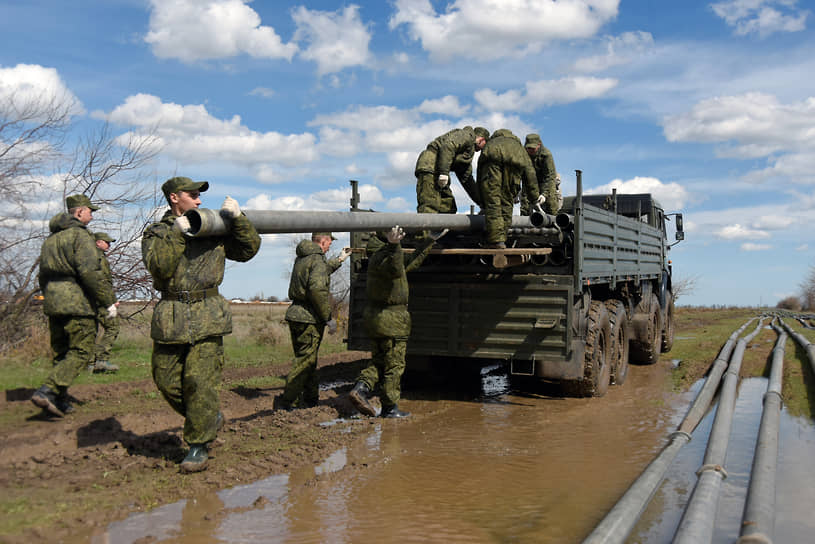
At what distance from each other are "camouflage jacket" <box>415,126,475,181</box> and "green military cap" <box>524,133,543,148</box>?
903 millimetres

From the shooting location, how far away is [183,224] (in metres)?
4.05

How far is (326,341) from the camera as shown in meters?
15.0

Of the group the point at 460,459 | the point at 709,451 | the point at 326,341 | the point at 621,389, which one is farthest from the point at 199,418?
the point at 326,341

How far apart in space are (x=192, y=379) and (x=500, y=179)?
3.79 metres

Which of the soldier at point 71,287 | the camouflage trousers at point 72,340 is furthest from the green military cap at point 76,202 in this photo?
the camouflage trousers at point 72,340

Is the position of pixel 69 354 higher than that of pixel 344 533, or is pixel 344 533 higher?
pixel 69 354

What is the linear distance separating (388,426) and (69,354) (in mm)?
2993

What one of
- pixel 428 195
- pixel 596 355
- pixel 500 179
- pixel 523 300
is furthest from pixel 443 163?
pixel 596 355

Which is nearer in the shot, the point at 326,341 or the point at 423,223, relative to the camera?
the point at 423,223

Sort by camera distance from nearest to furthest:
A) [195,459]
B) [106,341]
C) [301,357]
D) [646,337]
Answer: [195,459], [301,357], [106,341], [646,337]

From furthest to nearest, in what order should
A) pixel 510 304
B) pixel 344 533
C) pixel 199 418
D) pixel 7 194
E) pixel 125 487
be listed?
pixel 7 194 → pixel 510 304 → pixel 199 418 → pixel 125 487 → pixel 344 533

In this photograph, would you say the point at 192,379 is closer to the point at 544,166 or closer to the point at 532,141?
the point at 532,141

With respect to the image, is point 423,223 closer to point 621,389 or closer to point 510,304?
point 510,304

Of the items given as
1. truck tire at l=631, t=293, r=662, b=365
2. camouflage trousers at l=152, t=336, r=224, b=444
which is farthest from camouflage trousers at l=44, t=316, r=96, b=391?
truck tire at l=631, t=293, r=662, b=365
